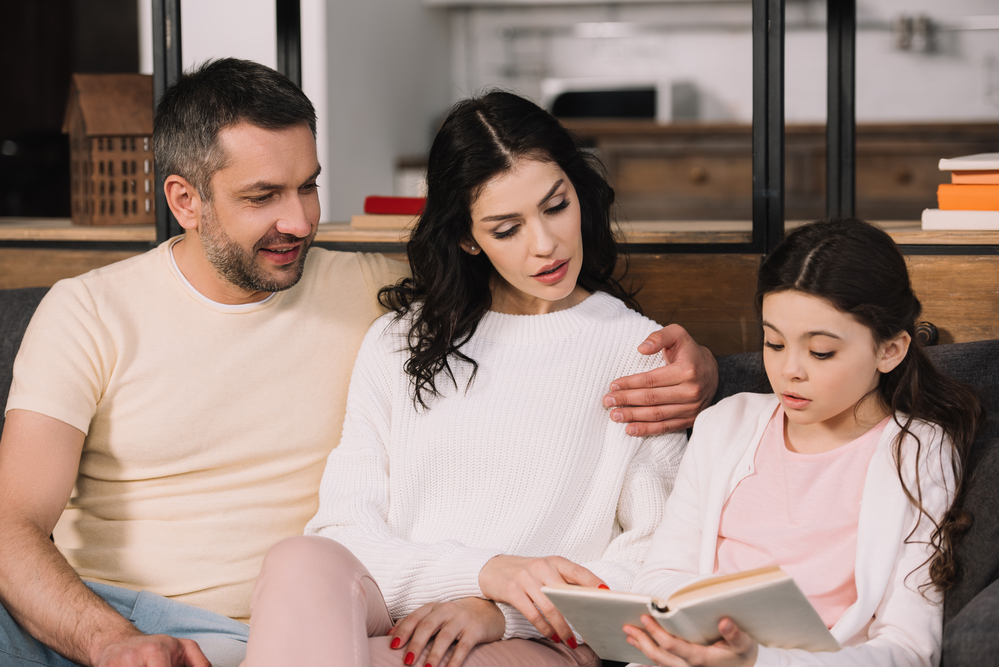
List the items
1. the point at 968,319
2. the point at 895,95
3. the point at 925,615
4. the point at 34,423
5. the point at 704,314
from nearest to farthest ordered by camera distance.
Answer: the point at 925,615 < the point at 34,423 < the point at 968,319 < the point at 704,314 < the point at 895,95

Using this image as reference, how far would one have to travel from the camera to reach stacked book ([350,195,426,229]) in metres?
1.96

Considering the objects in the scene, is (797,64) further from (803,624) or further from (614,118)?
(803,624)

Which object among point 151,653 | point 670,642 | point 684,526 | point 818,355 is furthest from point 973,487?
point 151,653

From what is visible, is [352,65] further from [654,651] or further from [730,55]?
[654,651]

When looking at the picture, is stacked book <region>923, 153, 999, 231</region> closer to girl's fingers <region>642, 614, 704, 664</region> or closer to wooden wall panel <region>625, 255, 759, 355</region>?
wooden wall panel <region>625, 255, 759, 355</region>

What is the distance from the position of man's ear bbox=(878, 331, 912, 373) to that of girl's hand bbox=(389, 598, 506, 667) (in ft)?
2.02

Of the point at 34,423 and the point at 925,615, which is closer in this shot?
the point at 925,615

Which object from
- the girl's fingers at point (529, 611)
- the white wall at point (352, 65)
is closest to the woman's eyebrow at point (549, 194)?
the girl's fingers at point (529, 611)

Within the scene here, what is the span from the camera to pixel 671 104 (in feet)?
17.5

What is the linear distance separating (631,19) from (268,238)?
177 inches

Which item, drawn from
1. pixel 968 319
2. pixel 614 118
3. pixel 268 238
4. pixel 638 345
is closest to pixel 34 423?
pixel 268 238

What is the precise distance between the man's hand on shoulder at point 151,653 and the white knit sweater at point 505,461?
10.2 inches

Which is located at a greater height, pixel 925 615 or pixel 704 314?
pixel 704 314

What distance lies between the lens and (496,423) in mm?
1495
